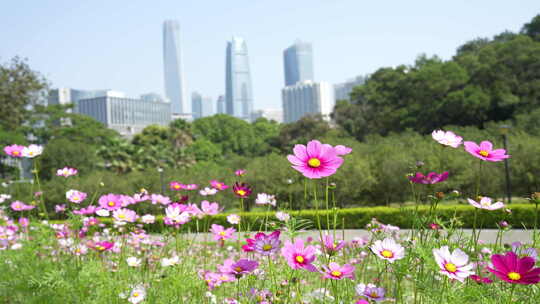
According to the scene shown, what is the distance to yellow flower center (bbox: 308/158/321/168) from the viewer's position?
107 centimetres

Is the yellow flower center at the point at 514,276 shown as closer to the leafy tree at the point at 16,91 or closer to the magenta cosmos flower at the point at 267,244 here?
the magenta cosmos flower at the point at 267,244

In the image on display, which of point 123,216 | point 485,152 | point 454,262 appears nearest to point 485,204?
point 485,152

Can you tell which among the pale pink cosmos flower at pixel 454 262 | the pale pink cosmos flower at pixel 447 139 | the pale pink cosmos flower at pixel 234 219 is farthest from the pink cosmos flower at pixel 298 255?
the pale pink cosmos flower at pixel 234 219

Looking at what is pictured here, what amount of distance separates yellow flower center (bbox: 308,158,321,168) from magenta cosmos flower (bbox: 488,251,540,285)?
44 centimetres

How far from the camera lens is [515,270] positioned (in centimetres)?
93

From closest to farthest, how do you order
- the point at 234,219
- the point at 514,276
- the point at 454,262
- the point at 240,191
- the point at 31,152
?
the point at 514,276
the point at 454,262
the point at 240,191
the point at 234,219
the point at 31,152

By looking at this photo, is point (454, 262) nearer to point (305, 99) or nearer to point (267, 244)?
point (267, 244)

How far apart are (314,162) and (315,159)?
1 cm

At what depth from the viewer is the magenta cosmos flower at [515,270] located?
88cm

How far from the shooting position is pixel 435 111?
25531 millimetres

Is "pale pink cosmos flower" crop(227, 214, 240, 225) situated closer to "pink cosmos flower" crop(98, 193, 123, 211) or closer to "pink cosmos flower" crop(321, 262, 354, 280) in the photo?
"pink cosmos flower" crop(98, 193, 123, 211)

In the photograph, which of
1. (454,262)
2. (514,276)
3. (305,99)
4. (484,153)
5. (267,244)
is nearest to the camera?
(514,276)

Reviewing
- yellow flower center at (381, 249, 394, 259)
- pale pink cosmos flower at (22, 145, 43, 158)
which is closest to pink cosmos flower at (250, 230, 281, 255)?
yellow flower center at (381, 249, 394, 259)

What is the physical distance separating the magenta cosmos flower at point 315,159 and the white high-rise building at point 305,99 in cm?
13191
